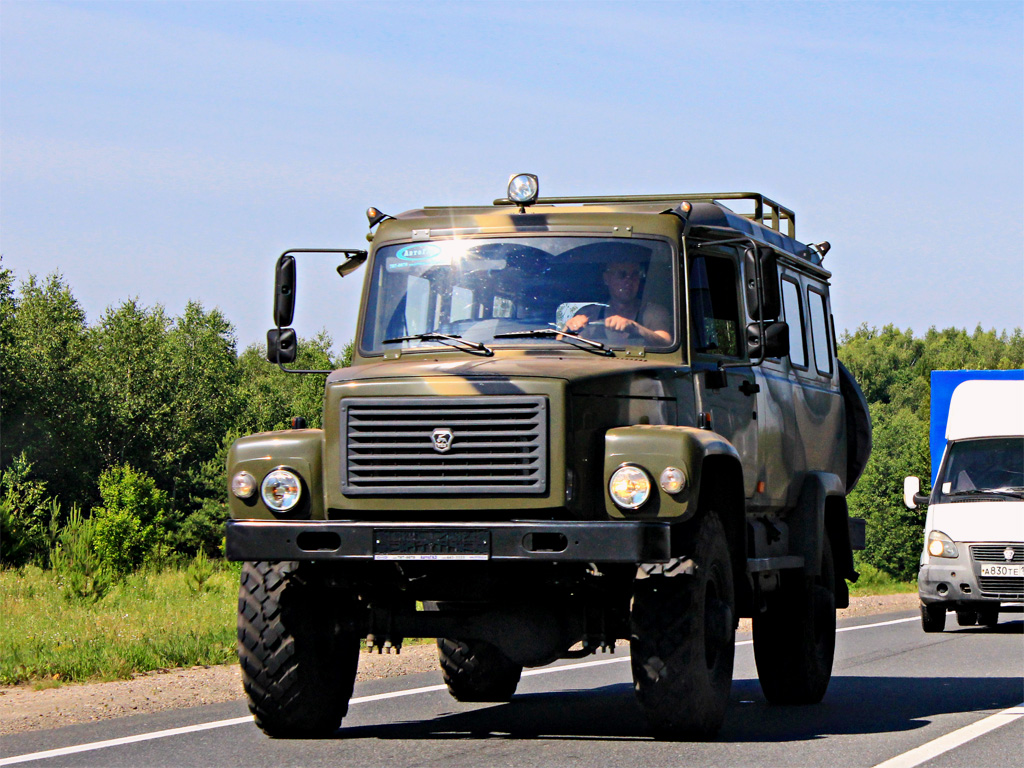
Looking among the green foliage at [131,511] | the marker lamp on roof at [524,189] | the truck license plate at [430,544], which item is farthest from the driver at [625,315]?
the green foliage at [131,511]

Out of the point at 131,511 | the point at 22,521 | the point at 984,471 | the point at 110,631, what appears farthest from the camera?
the point at 131,511

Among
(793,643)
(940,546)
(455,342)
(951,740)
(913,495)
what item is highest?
(455,342)

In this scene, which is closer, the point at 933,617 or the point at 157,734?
the point at 157,734

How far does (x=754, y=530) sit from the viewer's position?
9555 millimetres

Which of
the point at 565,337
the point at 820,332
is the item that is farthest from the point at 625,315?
the point at 820,332

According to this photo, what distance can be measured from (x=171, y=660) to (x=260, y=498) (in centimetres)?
603

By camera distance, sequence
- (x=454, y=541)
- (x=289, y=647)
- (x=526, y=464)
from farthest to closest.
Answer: (x=289, y=647) < (x=526, y=464) < (x=454, y=541)

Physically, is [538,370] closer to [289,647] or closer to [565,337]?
[565,337]

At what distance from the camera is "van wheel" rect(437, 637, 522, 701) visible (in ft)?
35.6

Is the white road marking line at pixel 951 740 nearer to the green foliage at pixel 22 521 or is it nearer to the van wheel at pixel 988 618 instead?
the van wheel at pixel 988 618

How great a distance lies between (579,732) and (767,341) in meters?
2.58

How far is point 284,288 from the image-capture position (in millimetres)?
9375

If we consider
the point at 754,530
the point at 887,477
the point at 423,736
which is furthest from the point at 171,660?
the point at 887,477

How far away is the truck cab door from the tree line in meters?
49.1
